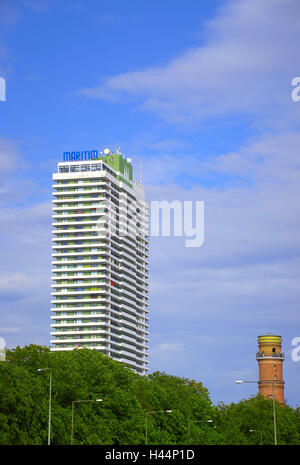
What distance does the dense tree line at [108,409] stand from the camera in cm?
7812

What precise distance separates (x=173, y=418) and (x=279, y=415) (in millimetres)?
30189

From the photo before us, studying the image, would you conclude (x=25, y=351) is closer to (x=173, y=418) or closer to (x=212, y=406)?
(x=173, y=418)

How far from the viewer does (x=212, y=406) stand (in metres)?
129

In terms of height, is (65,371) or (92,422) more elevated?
(65,371)

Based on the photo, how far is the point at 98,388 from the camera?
98750mm

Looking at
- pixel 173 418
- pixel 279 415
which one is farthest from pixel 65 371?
pixel 279 415

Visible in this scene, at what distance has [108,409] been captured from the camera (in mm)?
96375

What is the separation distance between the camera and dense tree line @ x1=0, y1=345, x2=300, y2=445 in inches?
3076

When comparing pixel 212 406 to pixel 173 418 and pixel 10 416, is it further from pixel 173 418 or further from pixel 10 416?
pixel 10 416

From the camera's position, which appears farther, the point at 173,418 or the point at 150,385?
the point at 150,385
